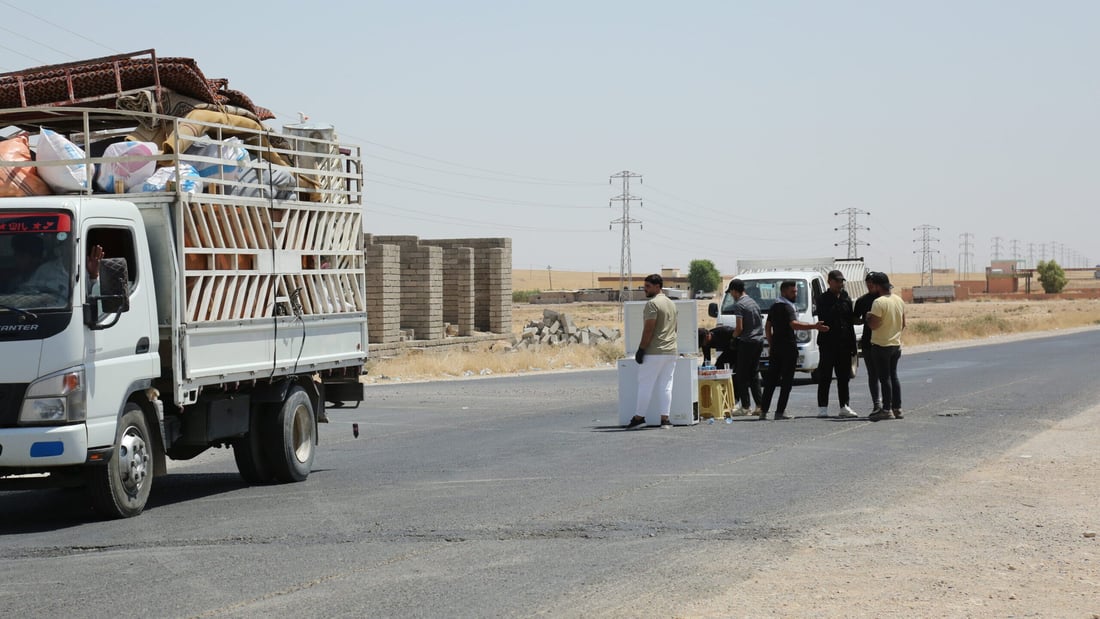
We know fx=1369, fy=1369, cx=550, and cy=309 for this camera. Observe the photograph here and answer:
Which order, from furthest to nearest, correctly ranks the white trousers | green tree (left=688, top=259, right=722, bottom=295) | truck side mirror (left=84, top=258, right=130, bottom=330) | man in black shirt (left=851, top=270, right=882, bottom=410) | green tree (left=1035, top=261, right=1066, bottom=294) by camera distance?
green tree (left=688, top=259, right=722, bottom=295), green tree (left=1035, top=261, right=1066, bottom=294), man in black shirt (left=851, top=270, right=882, bottom=410), the white trousers, truck side mirror (left=84, top=258, right=130, bottom=330)

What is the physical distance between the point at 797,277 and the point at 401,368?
10.5m

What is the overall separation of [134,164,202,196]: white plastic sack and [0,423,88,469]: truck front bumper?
2.32 meters

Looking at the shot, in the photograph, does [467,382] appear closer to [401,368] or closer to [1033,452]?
[401,368]

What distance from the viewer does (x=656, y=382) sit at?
17.4m

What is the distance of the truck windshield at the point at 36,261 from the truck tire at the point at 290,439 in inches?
122

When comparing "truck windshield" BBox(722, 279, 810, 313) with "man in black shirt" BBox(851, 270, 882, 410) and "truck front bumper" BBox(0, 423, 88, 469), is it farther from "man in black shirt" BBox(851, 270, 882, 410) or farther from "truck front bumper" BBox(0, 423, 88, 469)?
"truck front bumper" BBox(0, 423, 88, 469)

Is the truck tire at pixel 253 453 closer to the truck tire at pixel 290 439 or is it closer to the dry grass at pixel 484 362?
the truck tire at pixel 290 439

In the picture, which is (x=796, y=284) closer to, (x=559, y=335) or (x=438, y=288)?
(x=438, y=288)

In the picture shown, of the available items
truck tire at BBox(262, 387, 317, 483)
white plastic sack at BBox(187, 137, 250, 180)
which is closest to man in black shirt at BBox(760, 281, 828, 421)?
truck tire at BBox(262, 387, 317, 483)

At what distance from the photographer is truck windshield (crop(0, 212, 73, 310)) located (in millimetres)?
9922

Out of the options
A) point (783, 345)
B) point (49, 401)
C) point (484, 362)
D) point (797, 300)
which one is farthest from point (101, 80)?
point (484, 362)

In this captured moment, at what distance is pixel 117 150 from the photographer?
1129cm

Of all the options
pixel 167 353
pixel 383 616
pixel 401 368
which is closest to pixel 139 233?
pixel 167 353

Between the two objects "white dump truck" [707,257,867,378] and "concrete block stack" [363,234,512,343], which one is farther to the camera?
"concrete block stack" [363,234,512,343]
